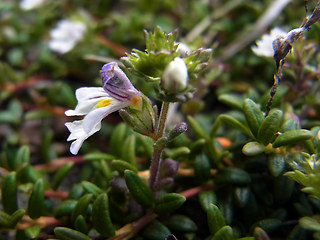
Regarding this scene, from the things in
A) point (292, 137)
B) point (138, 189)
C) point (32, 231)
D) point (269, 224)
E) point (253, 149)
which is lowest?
point (32, 231)

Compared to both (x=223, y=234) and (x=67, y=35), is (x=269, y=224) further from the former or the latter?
(x=67, y=35)

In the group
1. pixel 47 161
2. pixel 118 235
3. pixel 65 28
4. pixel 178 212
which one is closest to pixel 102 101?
pixel 118 235

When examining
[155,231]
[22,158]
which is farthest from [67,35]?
[155,231]

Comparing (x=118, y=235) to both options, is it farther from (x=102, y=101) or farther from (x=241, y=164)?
(x=241, y=164)

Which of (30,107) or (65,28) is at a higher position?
(65,28)

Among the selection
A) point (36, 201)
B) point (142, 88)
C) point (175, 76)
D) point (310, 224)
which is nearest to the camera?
point (175, 76)
